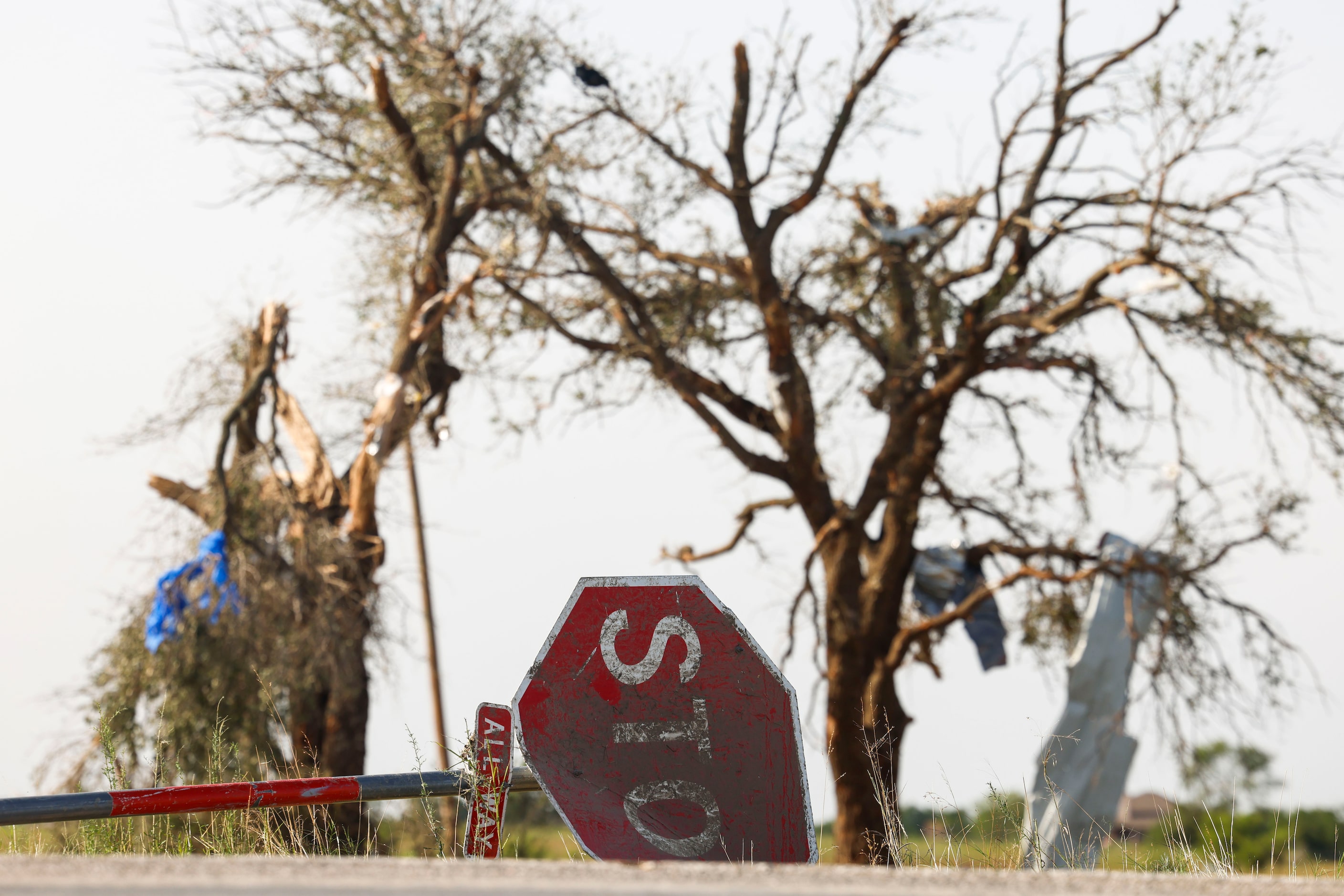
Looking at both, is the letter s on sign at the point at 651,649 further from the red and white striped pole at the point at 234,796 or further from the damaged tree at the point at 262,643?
the damaged tree at the point at 262,643

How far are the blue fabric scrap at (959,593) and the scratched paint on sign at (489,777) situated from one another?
1136 cm

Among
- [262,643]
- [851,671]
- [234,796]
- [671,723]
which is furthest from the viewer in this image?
[851,671]

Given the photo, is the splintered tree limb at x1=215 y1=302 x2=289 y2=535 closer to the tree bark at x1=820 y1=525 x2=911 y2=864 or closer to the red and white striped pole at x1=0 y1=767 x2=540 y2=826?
the tree bark at x1=820 y1=525 x2=911 y2=864

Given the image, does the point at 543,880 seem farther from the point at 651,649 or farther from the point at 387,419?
the point at 387,419

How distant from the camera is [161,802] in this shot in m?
4.02

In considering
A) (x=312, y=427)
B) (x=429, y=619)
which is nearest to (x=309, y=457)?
(x=312, y=427)

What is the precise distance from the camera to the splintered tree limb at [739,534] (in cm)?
1570

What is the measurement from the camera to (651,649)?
4199mm

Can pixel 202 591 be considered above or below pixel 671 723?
above

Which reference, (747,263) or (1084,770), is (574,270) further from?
(1084,770)

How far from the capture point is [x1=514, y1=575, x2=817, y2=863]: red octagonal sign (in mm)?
4059

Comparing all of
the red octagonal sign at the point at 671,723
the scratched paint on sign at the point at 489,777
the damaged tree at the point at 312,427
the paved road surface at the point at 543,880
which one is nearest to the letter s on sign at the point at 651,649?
the red octagonal sign at the point at 671,723

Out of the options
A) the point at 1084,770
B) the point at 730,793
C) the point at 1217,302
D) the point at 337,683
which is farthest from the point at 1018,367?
the point at 730,793

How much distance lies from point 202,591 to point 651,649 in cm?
909
